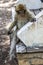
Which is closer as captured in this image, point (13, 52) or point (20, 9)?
point (20, 9)

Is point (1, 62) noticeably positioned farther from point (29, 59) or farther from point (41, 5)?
point (29, 59)

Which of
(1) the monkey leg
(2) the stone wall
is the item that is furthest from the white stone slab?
(1) the monkey leg

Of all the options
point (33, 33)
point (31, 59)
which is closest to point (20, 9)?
point (33, 33)

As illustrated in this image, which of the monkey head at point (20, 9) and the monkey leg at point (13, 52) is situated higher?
the monkey head at point (20, 9)

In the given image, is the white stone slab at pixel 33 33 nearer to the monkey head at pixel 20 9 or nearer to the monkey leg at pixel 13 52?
the monkey head at pixel 20 9

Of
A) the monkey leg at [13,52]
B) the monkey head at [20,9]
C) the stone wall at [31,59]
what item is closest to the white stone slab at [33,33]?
the stone wall at [31,59]

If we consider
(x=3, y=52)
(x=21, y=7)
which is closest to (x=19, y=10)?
(x=21, y=7)

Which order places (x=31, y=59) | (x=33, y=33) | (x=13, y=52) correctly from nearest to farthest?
1. (x=33, y=33)
2. (x=31, y=59)
3. (x=13, y=52)

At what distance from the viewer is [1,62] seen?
6.96m

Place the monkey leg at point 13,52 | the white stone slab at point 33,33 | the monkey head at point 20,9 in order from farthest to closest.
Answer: the monkey leg at point 13,52, the monkey head at point 20,9, the white stone slab at point 33,33

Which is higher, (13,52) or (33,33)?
(33,33)

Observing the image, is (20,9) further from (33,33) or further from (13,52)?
(13,52)

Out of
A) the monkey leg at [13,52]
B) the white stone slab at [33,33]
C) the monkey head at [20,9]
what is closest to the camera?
the white stone slab at [33,33]

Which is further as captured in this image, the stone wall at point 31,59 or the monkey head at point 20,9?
the monkey head at point 20,9
